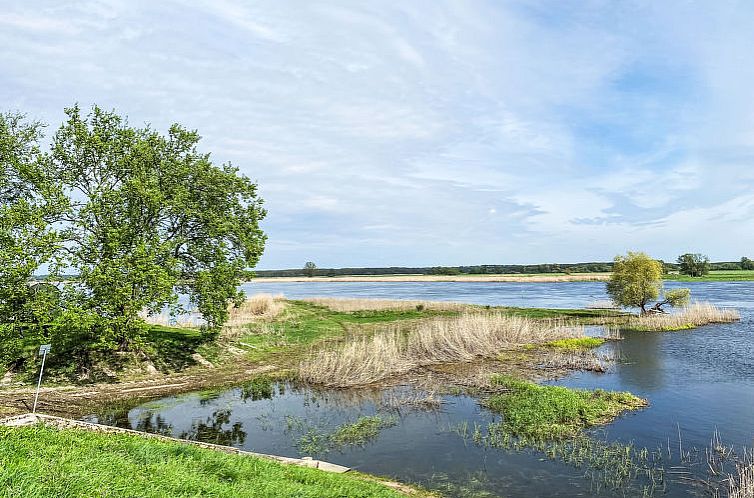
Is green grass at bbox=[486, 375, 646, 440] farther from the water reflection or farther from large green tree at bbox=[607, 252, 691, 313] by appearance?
large green tree at bbox=[607, 252, 691, 313]

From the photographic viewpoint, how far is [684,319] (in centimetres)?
4100

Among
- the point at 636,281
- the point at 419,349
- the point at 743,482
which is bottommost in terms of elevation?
the point at 743,482

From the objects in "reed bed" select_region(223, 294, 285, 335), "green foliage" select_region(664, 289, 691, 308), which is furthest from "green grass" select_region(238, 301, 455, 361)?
"green foliage" select_region(664, 289, 691, 308)

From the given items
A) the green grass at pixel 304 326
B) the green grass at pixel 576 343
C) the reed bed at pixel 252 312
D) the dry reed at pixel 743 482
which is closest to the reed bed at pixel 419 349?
the green grass at pixel 576 343

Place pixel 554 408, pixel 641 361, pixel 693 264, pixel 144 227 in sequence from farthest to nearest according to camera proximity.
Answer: pixel 693 264 → pixel 641 361 → pixel 144 227 → pixel 554 408

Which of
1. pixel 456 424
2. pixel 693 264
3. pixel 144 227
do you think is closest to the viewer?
pixel 456 424

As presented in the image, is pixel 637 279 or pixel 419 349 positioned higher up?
pixel 637 279

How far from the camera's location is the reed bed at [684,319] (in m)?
39.9

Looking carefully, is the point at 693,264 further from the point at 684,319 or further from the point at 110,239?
the point at 110,239

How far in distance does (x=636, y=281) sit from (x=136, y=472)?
150 feet

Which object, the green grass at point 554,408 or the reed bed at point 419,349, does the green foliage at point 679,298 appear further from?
the green grass at point 554,408

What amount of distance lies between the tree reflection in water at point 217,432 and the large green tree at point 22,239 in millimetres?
8103

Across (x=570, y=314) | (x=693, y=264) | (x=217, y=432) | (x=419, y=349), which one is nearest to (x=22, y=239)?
(x=217, y=432)

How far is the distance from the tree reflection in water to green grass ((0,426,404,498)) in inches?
207
